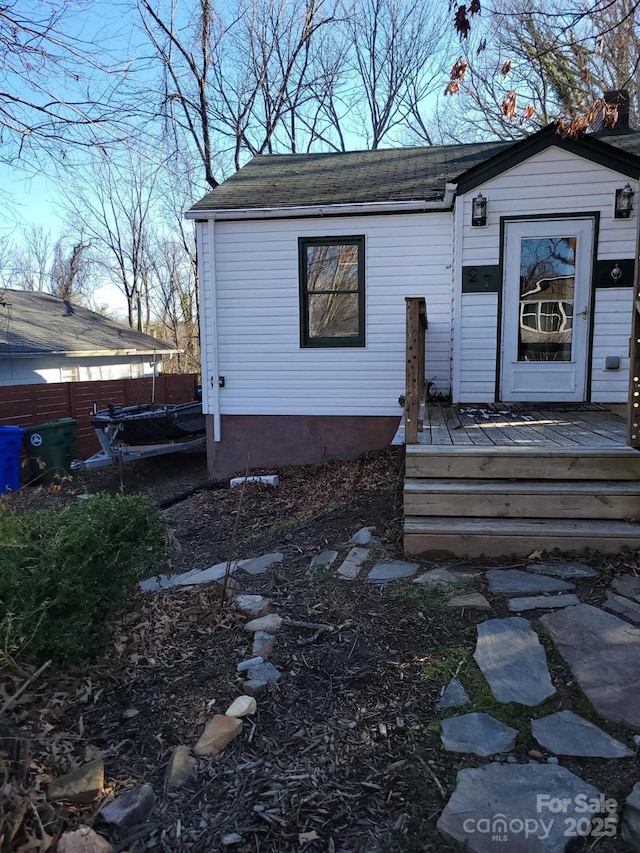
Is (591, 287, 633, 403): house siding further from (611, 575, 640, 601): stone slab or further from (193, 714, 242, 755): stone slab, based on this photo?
(193, 714, 242, 755): stone slab

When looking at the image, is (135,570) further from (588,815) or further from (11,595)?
(588,815)

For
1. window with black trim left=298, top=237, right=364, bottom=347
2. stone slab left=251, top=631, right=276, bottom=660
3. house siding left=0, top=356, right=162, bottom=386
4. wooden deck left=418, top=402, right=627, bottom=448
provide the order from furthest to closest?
house siding left=0, top=356, right=162, bottom=386, window with black trim left=298, top=237, right=364, bottom=347, wooden deck left=418, top=402, right=627, bottom=448, stone slab left=251, top=631, right=276, bottom=660

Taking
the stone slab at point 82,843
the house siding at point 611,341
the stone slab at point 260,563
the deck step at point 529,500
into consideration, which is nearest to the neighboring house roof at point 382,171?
the house siding at point 611,341

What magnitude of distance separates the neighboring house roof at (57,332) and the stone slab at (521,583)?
1341 centimetres

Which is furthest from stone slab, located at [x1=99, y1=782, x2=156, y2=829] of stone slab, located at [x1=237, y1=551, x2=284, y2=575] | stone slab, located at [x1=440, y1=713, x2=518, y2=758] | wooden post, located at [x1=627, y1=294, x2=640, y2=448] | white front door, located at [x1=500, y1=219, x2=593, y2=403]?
white front door, located at [x1=500, y1=219, x2=593, y2=403]

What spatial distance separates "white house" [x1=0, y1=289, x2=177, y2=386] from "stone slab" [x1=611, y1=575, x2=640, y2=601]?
12.9 m

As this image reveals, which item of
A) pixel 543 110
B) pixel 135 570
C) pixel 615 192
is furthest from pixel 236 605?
pixel 543 110

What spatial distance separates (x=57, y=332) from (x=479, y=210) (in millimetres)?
13648

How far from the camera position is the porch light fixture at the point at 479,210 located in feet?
21.1

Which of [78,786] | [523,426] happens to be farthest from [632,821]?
[523,426]

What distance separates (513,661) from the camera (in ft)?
8.03

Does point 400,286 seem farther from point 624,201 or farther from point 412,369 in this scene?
point 412,369

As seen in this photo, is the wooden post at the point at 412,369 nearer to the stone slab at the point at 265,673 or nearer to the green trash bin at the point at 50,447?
the stone slab at the point at 265,673

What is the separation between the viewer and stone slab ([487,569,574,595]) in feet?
10.3
